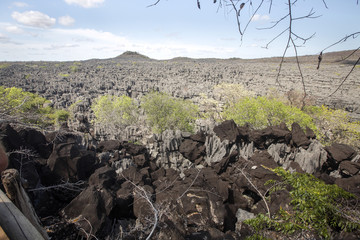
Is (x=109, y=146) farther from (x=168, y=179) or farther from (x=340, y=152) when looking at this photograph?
(x=340, y=152)

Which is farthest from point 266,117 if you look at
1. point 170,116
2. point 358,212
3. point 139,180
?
point 358,212

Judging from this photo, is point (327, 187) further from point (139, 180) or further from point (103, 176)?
point (103, 176)

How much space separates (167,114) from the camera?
22.7 m

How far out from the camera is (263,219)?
189 inches

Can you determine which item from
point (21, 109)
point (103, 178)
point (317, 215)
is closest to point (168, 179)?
point (103, 178)

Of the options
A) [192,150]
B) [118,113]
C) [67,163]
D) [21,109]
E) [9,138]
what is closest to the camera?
[9,138]

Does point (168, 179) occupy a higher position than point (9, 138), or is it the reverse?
point (9, 138)

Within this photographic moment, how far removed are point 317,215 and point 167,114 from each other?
19022 millimetres

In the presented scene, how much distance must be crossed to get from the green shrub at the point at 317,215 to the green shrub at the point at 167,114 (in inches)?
628

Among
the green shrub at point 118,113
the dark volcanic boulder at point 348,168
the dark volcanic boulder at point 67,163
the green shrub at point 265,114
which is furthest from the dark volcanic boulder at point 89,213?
the green shrub at point 118,113

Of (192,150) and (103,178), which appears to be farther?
(192,150)

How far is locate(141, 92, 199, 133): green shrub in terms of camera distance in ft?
70.3

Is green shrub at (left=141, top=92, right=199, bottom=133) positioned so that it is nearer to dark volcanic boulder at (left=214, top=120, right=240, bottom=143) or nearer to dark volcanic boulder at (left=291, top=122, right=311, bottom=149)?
dark volcanic boulder at (left=214, top=120, right=240, bottom=143)

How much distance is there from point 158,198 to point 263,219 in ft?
11.5
